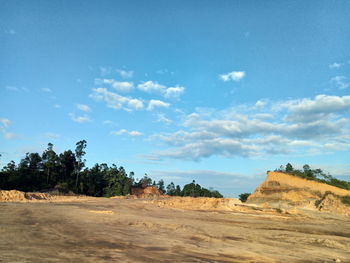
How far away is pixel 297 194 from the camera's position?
2820cm

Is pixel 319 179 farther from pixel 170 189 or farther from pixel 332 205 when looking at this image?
pixel 170 189

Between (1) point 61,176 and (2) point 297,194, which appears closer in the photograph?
(2) point 297,194

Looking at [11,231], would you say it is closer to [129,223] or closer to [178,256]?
[129,223]

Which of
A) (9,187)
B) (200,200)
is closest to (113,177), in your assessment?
(9,187)

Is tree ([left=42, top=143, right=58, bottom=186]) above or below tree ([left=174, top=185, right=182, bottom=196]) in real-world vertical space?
above

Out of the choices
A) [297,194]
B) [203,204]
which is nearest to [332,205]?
[297,194]

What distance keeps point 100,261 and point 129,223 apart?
744 cm

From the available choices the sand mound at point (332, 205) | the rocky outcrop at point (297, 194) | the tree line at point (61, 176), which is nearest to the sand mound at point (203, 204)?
the rocky outcrop at point (297, 194)

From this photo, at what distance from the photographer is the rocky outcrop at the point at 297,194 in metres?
25.9

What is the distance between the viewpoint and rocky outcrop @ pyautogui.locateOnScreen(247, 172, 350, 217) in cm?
2592

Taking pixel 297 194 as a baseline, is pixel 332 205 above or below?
below

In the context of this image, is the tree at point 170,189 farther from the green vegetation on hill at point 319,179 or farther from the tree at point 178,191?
the green vegetation on hill at point 319,179

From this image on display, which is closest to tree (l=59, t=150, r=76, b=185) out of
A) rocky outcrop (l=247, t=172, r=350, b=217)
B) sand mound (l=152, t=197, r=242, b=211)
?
sand mound (l=152, t=197, r=242, b=211)

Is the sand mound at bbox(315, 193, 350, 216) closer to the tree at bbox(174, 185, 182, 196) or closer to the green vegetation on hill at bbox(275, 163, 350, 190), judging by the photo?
the green vegetation on hill at bbox(275, 163, 350, 190)
